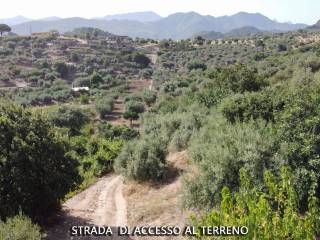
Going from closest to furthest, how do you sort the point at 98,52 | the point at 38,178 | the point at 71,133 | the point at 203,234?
the point at 203,234 < the point at 38,178 < the point at 71,133 < the point at 98,52

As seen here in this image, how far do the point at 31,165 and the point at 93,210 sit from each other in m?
4.73

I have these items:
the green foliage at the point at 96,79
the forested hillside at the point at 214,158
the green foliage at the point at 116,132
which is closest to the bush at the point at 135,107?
the green foliage at the point at 116,132

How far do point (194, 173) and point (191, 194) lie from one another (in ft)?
4.57

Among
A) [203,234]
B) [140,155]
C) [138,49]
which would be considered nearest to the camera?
[203,234]

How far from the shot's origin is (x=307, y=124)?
14203 mm

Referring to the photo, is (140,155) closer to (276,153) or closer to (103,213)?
(103,213)

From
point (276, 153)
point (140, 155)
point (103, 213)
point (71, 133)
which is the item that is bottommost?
point (71, 133)

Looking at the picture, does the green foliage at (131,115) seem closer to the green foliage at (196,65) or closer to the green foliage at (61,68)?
the green foliage at (196,65)

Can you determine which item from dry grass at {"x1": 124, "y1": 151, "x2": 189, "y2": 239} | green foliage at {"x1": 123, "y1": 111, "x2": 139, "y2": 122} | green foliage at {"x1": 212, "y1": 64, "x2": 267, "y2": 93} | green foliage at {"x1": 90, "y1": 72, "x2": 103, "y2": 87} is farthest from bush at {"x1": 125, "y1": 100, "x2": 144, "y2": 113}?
dry grass at {"x1": 124, "y1": 151, "x2": 189, "y2": 239}

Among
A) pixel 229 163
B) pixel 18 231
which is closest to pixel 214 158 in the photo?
pixel 229 163

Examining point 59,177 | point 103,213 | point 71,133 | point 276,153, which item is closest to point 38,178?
point 59,177

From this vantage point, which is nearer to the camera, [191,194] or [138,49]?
[191,194]

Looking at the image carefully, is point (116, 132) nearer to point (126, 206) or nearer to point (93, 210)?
point (93, 210)

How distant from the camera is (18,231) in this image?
12.4 meters
